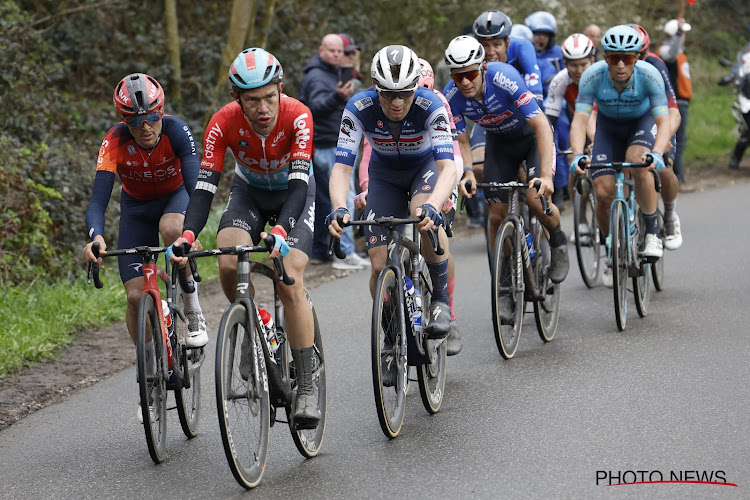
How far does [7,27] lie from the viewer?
41.7 feet

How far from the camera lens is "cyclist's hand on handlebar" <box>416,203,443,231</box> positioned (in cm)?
622

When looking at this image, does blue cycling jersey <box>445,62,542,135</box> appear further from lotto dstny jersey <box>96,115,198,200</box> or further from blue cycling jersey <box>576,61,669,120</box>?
lotto dstny jersey <box>96,115,198,200</box>

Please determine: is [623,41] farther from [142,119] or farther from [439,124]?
[142,119]

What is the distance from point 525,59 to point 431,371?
14.2 ft

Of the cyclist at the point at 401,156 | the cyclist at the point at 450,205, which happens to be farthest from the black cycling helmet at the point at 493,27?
the cyclist at the point at 401,156

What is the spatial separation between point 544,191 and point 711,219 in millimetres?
7279

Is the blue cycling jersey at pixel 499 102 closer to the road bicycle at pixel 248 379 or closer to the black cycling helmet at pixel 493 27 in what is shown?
the black cycling helmet at pixel 493 27

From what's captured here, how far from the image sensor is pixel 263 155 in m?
6.49

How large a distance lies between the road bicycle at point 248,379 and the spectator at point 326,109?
6238 mm

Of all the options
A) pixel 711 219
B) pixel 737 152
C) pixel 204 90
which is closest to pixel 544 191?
pixel 711 219

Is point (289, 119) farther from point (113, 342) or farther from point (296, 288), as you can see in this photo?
point (113, 342)

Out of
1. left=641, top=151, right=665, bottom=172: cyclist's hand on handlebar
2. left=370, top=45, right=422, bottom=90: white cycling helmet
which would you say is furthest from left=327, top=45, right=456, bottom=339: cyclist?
left=641, top=151, right=665, bottom=172: cyclist's hand on handlebar

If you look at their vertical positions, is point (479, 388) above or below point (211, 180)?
below

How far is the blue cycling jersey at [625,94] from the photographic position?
30.2 feet
